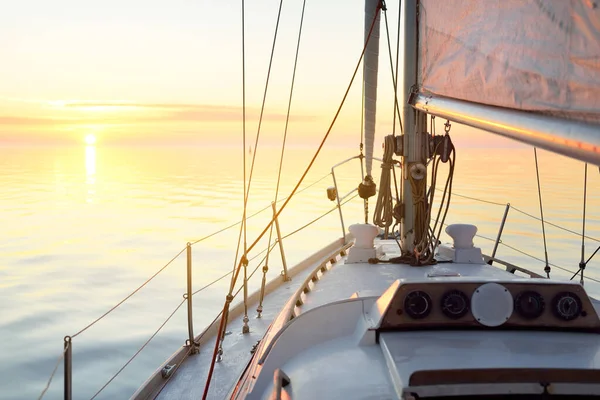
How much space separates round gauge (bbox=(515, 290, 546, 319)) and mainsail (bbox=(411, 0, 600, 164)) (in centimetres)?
108

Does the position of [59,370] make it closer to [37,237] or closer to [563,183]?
[37,237]

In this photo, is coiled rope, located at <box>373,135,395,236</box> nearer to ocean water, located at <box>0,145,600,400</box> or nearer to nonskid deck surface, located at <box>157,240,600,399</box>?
nonskid deck surface, located at <box>157,240,600,399</box>

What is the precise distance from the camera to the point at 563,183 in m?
30.4

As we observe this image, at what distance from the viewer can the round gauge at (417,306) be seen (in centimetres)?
291

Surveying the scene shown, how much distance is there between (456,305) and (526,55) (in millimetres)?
1535

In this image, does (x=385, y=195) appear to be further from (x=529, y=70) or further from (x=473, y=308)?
(x=529, y=70)

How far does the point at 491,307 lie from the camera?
2.90 metres

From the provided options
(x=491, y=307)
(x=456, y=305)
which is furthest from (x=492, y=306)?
(x=456, y=305)

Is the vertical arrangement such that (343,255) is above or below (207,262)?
above

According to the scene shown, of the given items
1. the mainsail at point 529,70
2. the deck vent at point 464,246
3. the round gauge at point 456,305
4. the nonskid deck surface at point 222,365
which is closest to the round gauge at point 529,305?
the round gauge at point 456,305

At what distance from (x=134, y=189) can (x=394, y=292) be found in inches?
1180

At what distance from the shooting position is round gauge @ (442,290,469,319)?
9.52 feet

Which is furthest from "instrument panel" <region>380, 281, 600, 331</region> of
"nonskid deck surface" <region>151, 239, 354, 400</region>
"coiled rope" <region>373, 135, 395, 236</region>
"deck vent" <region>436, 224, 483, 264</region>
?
"coiled rope" <region>373, 135, 395, 236</region>


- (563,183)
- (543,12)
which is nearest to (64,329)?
(543,12)
